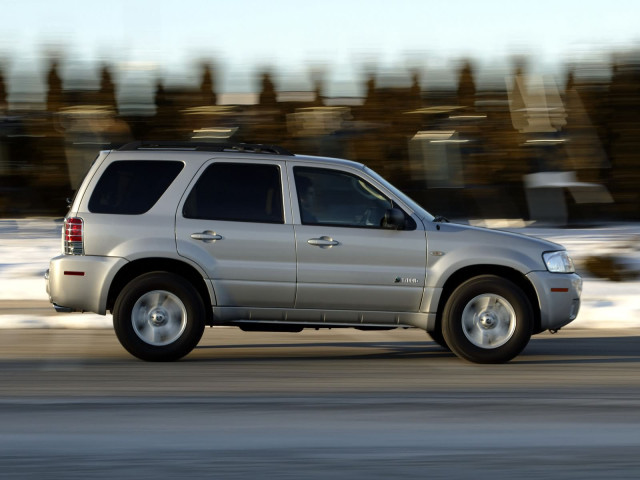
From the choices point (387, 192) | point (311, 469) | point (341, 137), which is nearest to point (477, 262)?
point (387, 192)

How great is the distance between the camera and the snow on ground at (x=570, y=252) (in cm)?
1298

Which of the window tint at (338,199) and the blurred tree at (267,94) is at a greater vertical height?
the blurred tree at (267,94)

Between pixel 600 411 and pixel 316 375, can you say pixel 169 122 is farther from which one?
pixel 600 411

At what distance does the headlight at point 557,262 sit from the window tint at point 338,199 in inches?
55.5

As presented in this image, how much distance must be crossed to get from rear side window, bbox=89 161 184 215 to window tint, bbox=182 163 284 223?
27 centimetres

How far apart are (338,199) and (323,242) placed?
17.9 inches

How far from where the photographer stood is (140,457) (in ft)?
21.0

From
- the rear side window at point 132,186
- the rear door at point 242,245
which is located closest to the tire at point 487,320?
the rear door at point 242,245

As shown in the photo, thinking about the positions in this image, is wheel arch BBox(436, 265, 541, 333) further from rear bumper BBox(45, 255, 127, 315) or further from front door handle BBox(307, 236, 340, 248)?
rear bumper BBox(45, 255, 127, 315)

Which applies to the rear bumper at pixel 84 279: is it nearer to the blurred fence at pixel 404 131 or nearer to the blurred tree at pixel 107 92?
the blurred fence at pixel 404 131

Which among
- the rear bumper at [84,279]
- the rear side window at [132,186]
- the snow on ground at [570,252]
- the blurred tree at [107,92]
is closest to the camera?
the rear bumper at [84,279]

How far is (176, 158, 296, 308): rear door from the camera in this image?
387 inches

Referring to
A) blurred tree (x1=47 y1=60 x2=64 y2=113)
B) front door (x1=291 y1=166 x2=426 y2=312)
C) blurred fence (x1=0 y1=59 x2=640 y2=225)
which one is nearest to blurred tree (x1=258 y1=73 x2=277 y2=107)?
blurred fence (x1=0 y1=59 x2=640 y2=225)

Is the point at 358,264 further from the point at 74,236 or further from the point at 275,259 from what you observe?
the point at 74,236
